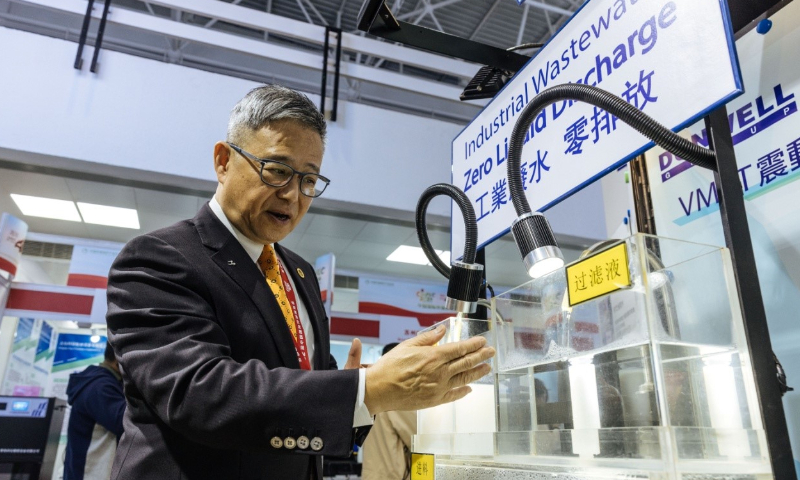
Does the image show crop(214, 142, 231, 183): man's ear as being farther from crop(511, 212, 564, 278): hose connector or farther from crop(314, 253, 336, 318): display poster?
crop(314, 253, 336, 318): display poster

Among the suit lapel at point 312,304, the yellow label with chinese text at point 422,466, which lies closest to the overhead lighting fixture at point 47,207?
the suit lapel at point 312,304

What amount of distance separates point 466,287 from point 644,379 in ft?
1.25

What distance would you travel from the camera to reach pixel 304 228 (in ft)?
17.1

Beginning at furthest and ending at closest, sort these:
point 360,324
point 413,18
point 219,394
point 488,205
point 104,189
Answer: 1. point 360,324
2. point 413,18
3. point 104,189
4. point 488,205
5. point 219,394

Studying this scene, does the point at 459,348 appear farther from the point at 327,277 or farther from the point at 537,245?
the point at 327,277

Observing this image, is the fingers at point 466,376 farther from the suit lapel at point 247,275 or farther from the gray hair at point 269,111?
the gray hair at point 269,111

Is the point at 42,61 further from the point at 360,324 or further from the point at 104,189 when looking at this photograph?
the point at 360,324

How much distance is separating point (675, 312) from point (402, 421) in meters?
1.80

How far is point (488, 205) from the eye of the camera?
1.42m

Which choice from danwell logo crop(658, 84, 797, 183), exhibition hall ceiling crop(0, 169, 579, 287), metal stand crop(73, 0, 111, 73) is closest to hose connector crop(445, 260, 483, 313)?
danwell logo crop(658, 84, 797, 183)

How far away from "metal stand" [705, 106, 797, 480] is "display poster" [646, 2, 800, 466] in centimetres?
41

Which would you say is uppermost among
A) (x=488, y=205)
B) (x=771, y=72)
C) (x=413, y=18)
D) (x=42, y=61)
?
(x=413, y=18)

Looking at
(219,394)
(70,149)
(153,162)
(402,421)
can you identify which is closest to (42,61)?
(70,149)

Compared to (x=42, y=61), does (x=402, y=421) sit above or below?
below
